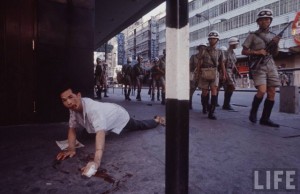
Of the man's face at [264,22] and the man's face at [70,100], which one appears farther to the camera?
the man's face at [264,22]

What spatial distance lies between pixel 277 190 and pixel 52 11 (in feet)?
16.4

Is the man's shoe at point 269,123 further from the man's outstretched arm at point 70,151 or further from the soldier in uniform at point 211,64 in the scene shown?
the man's outstretched arm at point 70,151

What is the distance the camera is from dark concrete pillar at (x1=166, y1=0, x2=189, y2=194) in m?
1.58

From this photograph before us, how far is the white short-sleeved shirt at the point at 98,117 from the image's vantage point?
278 cm

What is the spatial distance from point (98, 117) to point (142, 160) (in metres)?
0.68

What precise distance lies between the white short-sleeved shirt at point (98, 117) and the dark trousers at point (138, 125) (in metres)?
0.32

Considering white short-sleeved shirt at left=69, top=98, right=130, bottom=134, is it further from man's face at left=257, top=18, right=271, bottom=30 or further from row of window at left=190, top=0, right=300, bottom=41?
row of window at left=190, top=0, right=300, bottom=41

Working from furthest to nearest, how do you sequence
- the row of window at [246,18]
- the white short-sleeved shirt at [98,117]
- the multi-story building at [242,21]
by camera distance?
1. the multi-story building at [242,21]
2. the row of window at [246,18]
3. the white short-sleeved shirt at [98,117]

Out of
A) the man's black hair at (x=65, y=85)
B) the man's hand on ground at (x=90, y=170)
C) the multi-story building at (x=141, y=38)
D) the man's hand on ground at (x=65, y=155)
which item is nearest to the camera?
the man's hand on ground at (x=90, y=170)

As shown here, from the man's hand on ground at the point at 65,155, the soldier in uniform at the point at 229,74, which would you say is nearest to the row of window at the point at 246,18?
the soldier in uniform at the point at 229,74

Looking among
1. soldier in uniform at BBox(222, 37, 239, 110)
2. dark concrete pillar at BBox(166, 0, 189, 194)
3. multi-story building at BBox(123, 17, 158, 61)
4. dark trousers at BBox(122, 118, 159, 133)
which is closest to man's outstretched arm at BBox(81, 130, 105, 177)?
dark concrete pillar at BBox(166, 0, 189, 194)

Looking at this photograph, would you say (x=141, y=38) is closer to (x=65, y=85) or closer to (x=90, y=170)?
(x=65, y=85)

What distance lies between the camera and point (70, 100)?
284cm

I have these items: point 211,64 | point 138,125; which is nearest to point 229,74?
point 211,64
